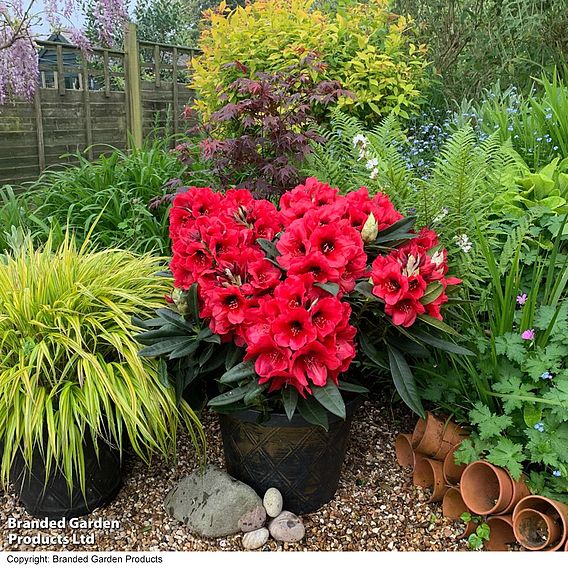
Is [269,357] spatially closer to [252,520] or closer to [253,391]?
[253,391]

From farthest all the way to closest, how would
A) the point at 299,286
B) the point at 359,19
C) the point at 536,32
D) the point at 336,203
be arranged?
the point at 536,32, the point at 359,19, the point at 336,203, the point at 299,286

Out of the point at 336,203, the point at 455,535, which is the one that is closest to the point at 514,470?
the point at 455,535

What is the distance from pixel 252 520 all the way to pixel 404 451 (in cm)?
63

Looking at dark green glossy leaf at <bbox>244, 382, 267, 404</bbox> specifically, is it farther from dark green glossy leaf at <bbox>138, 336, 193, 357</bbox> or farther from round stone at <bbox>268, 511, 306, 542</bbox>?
round stone at <bbox>268, 511, 306, 542</bbox>

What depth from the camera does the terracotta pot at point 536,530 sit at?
1681 mm

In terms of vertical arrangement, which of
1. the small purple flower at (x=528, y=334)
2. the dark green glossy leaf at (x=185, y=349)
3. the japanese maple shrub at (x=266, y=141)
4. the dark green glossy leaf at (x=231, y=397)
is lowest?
the dark green glossy leaf at (x=231, y=397)

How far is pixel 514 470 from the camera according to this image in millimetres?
1710

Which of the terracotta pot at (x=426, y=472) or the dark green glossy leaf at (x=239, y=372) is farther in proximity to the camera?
the terracotta pot at (x=426, y=472)

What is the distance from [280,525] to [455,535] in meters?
0.54

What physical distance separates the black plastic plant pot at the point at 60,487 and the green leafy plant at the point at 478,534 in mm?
1150

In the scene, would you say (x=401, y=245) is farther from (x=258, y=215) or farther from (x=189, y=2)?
(x=189, y=2)

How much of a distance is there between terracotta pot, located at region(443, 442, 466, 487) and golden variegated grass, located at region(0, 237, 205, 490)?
81 cm

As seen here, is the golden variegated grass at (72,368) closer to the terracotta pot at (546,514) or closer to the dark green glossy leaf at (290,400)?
the dark green glossy leaf at (290,400)

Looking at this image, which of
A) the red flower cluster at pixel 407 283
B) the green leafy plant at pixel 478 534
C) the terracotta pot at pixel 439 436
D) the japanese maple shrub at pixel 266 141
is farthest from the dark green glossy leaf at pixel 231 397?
the japanese maple shrub at pixel 266 141
